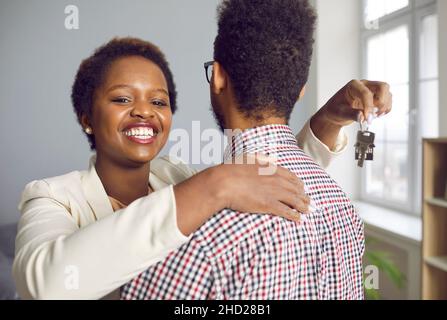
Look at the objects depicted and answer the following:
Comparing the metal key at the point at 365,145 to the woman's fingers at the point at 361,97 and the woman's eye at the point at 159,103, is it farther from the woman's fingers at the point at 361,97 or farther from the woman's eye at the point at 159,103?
the woman's eye at the point at 159,103

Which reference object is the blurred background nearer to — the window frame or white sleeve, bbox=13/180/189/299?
the window frame

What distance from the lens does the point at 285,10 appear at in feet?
1.72

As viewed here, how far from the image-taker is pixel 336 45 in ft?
5.33

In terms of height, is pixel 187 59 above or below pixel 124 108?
above

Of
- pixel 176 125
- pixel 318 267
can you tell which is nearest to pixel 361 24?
pixel 176 125

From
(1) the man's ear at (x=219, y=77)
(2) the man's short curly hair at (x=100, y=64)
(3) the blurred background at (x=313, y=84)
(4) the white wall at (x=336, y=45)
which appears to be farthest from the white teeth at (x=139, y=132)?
(4) the white wall at (x=336, y=45)

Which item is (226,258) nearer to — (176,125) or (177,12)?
(176,125)

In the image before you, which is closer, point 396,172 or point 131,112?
point 131,112

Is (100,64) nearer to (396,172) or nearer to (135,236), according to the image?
(135,236)

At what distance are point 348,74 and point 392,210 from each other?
2.92 feet

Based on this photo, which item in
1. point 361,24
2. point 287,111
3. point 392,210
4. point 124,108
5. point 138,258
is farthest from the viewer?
point 392,210

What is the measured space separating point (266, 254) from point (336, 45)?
4.35ft

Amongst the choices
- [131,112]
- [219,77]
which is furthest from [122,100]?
[219,77]

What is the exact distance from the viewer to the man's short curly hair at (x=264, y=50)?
1.70 feet
